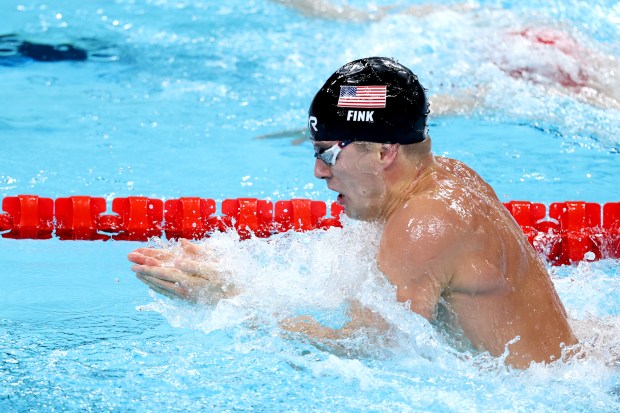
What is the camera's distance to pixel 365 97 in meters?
2.37

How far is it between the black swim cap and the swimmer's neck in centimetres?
7

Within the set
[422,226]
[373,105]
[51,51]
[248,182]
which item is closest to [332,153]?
[373,105]

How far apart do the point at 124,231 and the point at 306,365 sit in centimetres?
165

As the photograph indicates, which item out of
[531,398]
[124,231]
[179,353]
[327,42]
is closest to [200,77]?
[327,42]

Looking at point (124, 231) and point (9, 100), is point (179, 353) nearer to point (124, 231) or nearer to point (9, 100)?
point (124, 231)

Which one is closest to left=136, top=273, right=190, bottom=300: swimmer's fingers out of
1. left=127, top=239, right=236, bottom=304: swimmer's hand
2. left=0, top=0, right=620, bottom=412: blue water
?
left=127, top=239, right=236, bottom=304: swimmer's hand

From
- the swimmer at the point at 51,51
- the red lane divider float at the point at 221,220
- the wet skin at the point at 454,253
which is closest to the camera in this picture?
the wet skin at the point at 454,253

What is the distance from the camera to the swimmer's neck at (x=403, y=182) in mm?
2377

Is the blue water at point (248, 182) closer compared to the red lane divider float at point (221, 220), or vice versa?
the blue water at point (248, 182)

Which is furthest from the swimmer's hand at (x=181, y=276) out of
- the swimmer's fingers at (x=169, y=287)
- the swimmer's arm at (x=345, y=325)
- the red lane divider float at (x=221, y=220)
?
the red lane divider float at (x=221, y=220)

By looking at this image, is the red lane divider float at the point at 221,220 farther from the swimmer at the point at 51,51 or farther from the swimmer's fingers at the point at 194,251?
the swimmer at the point at 51,51

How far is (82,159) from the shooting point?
16.6 feet

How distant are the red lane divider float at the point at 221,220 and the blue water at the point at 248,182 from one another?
8 centimetres

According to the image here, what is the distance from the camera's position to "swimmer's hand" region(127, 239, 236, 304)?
2527 mm
